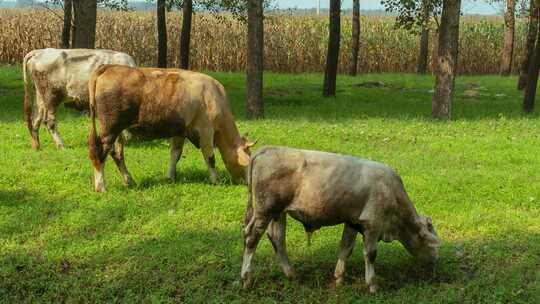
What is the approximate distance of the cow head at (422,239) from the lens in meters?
7.94

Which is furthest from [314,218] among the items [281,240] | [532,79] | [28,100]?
[532,79]

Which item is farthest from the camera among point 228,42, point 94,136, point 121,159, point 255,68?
point 228,42

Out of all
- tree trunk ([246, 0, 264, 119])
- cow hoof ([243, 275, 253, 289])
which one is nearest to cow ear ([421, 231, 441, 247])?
cow hoof ([243, 275, 253, 289])

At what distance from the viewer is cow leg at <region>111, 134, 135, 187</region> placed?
11.4 m

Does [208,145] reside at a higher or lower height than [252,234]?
higher

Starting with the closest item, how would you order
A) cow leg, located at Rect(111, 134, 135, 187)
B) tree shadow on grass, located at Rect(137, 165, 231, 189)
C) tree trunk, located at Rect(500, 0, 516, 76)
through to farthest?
cow leg, located at Rect(111, 134, 135, 187), tree shadow on grass, located at Rect(137, 165, 231, 189), tree trunk, located at Rect(500, 0, 516, 76)

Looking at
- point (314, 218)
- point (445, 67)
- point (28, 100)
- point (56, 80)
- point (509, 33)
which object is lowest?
point (314, 218)

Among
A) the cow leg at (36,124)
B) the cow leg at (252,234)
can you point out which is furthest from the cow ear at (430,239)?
the cow leg at (36,124)

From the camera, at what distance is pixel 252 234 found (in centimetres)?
766

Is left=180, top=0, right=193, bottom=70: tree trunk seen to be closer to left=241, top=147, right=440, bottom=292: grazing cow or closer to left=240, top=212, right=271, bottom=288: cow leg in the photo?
left=240, top=212, right=271, bottom=288: cow leg

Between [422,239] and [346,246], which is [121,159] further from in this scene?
[422,239]

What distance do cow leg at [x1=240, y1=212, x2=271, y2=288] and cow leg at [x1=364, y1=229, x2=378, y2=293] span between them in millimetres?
992

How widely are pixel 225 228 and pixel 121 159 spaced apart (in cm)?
245

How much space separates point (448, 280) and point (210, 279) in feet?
8.37
